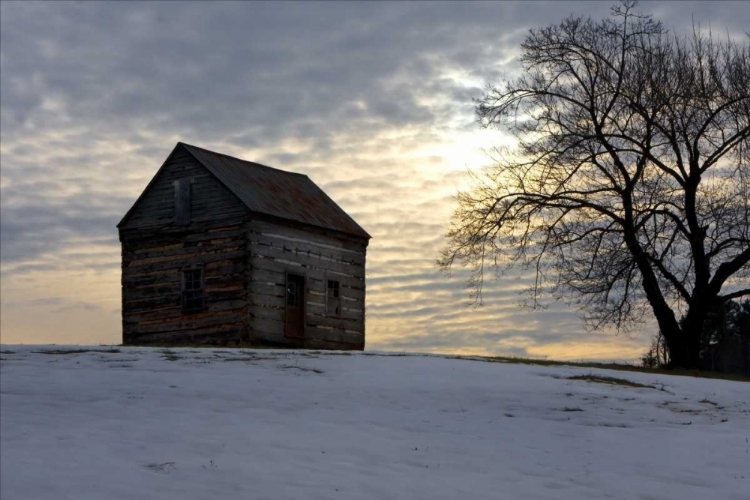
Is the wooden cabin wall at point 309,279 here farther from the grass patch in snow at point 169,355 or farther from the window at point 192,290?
the grass patch in snow at point 169,355

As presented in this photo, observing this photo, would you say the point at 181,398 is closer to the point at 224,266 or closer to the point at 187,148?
the point at 224,266

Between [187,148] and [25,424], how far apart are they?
17.0m

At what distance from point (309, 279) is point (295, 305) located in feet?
3.25

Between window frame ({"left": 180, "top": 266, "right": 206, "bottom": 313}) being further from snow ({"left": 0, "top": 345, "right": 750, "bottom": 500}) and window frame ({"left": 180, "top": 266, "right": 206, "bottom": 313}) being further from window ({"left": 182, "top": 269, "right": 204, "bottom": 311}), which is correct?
snow ({"left": 0, "top": 345, "right": 750, "bottom": 500})

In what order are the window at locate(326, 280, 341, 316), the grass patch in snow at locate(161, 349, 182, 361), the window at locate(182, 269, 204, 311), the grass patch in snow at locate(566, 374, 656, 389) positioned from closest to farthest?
the grass patch in snow at locate(566, 374, 656, 389), the grass patch in snow at locate(161, 349, 182, 361), the window at locate(182, 269, 204, 311), the window at locate(326, 280, 341, 316)

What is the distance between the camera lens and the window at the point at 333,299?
31812mm

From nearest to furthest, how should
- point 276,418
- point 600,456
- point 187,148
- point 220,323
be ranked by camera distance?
point 600,456, point 276,418, point 220,323, point 187,148

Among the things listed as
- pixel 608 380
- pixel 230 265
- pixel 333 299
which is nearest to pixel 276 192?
pixel 333 299

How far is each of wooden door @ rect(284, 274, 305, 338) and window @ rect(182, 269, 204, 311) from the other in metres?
2.69

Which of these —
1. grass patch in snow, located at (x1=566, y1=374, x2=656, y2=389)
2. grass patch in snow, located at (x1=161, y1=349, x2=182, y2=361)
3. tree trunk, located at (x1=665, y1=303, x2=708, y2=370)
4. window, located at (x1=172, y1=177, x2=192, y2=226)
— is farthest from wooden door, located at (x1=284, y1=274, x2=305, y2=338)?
tree trunk, located at (x1=665, y1=303, x2=708, y2=370)

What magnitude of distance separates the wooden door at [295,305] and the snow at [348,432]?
8095mm

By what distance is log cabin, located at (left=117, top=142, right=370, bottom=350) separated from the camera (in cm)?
2898

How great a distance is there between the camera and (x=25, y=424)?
49.5 feet

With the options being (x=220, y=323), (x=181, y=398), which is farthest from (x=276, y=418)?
(x=220, y=323)
